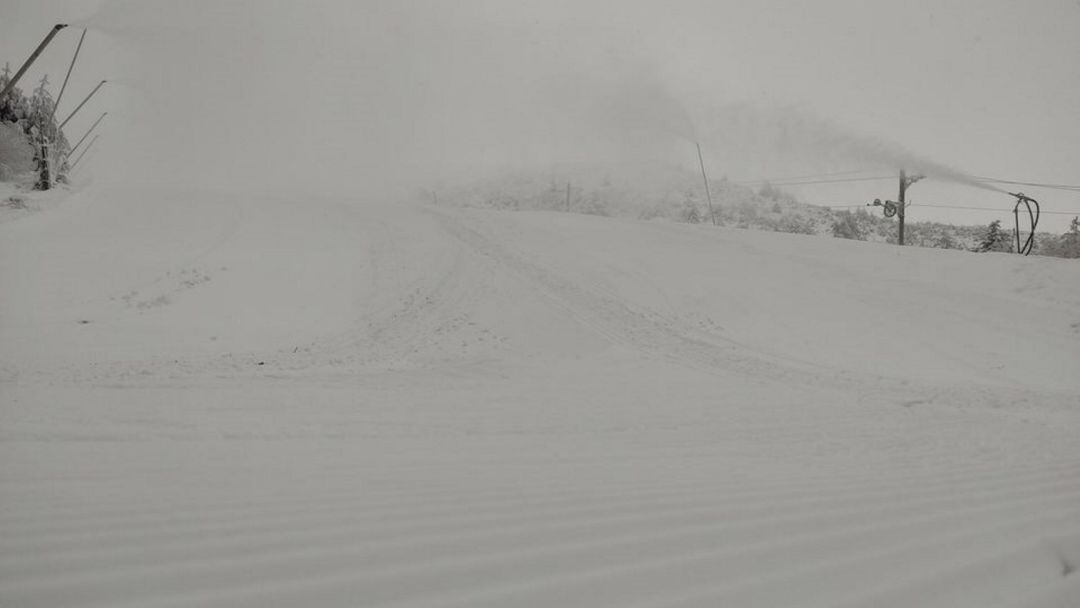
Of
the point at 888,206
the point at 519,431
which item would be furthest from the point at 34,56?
the point at 888,206

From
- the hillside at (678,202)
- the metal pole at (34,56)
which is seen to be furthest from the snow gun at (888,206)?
the metal pole at (34,56)

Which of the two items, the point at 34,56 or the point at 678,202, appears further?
the point at 678,202

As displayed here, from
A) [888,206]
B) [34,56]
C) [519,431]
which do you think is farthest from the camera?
[888,206]

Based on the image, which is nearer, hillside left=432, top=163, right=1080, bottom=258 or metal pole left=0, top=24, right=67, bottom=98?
metal pole left=0, top=24, right=67, bottom=98

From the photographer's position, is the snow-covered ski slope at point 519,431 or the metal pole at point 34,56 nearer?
the snow-covered ski slope at point 519,431

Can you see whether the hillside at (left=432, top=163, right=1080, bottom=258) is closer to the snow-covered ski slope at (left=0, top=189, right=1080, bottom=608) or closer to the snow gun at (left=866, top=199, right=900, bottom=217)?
the snow gun at (left=866, top=199, right=900, bottom=217)

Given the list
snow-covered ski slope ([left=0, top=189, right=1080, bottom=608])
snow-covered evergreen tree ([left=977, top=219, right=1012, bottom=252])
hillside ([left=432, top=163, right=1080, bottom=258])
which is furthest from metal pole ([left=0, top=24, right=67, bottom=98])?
snow-covered evergreen tree ([left=977, top=219, right=1012, bottom=252])

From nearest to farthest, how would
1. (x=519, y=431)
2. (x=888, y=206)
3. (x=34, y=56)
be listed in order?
(x=519, y=431), (x=34, y=56), (x=888, y=206)

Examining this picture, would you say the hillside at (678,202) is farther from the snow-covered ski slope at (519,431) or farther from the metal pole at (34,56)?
the metal pole at (34,56)

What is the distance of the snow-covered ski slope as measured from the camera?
2.29 m

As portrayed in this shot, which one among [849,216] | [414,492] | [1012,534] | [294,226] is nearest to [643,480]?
[414,492]

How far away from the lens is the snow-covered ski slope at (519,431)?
229 cm

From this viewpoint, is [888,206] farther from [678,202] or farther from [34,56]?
[34,56]

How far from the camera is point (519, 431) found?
5180 millimetres
